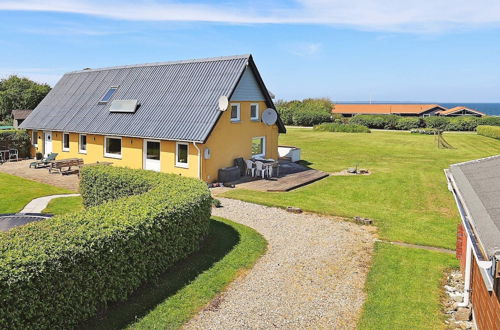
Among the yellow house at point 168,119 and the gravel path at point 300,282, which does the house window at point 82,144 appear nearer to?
the yellow house at point 168,119

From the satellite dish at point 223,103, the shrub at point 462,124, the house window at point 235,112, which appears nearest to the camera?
the satellite dish at point 223,103

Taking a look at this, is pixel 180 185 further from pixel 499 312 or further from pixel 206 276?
pixel 499 312

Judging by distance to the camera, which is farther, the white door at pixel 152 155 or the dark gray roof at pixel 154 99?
the white door at pixel 152 155

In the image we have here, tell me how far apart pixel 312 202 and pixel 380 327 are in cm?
1078

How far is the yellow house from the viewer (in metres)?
22.0

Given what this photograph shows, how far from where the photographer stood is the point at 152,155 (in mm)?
23422

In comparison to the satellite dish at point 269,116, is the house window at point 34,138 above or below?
below

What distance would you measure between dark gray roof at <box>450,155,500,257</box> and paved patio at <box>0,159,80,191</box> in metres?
17.8

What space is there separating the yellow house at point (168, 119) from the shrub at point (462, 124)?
4607 cm

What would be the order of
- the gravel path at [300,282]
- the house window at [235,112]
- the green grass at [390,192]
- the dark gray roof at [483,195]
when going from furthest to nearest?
the house window at [235,112] → the green grass at [390,192] → the gravel path at [300,282] → the dark gray roof at [483,195]

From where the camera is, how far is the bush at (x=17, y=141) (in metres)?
29.1

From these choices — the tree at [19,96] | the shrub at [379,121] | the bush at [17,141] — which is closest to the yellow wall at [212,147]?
the bush at [17,141]

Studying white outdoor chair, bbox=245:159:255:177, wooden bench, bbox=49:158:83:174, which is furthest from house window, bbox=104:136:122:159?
white outdoor chair, bbox=245:159:255:177

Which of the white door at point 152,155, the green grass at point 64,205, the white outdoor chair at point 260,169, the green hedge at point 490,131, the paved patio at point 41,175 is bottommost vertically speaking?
the green grass at point 64,205
